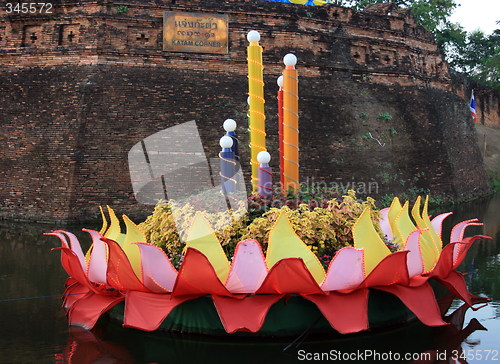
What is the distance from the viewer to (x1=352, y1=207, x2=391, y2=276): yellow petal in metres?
4.24

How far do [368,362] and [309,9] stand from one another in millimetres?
11562

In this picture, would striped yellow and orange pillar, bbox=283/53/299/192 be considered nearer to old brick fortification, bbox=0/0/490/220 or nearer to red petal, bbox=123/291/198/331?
red petal, bbox=123/291/198/331

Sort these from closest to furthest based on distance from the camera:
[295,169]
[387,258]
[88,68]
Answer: [387,258], [295,169], [88,68]

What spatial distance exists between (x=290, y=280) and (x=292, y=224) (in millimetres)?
677

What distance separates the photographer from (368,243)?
4.26 meters

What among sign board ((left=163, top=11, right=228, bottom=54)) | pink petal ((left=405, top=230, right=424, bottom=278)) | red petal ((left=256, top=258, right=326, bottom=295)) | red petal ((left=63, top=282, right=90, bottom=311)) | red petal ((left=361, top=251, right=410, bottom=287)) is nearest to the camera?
red petal ((left=256, top=258, right=326, bottom=295))

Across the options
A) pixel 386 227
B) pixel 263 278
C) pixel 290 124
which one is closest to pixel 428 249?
pixel 386 227

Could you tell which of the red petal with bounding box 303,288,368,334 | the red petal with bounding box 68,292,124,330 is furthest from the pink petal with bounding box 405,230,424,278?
the red petal with bounding box 68,292,124,330

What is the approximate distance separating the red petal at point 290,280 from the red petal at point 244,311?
0.08 meters

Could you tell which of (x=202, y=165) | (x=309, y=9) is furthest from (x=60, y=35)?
(x=309, y=9)

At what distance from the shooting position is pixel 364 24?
14.7 m

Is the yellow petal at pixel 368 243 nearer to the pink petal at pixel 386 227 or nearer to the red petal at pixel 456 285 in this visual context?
the red petal at pixel 456 285

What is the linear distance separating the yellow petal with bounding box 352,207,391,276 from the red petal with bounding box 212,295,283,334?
0.72 metres

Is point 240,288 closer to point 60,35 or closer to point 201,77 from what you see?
point 201,77
